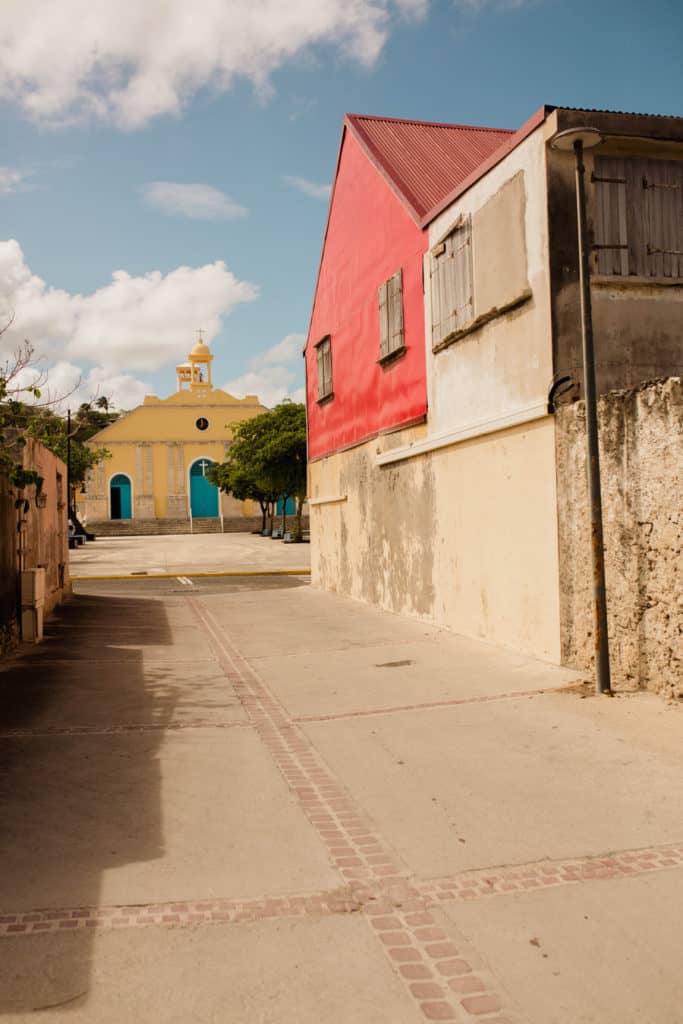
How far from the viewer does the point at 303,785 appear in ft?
17.5

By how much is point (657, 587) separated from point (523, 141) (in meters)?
4.86

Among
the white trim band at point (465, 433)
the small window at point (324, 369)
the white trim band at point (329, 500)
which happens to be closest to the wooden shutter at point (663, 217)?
the white trim band at point (465, 433)

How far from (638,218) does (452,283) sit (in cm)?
280

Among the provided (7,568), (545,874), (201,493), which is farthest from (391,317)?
(201,493)

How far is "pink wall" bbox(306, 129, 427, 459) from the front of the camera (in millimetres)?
12734

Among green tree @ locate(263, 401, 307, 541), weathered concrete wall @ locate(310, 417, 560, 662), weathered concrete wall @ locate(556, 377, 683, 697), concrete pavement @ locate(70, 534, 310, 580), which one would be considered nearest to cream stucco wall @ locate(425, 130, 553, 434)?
weathered concrete wall @ locate(310, 417, 560, 662)

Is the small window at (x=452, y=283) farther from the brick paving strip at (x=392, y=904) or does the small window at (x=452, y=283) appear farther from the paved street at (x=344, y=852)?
the brick paving strip at (x=392, y=904)

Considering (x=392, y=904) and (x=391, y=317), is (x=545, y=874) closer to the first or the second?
(x=392, y=904)

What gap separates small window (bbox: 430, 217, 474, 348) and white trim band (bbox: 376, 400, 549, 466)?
1251 millimetres

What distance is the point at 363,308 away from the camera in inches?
603

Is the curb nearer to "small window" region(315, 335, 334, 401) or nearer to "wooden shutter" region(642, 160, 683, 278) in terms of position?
"small window" region(315, 335, 334, 401)

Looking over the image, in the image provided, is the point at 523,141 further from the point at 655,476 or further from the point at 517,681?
the point at 517,681

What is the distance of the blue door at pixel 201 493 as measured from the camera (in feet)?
197

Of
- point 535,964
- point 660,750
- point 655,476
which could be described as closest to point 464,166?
point 655,476
